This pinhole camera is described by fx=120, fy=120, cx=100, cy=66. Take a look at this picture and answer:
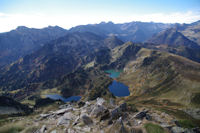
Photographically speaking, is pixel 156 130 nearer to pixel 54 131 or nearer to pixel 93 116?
pixel 93 116

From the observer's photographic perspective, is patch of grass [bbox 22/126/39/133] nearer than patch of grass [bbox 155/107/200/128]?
Yes

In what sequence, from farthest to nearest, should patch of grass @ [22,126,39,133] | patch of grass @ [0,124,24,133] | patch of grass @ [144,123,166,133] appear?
patch of grass @ [0,124,24,133] → patch of grass @ [22,126,39,133] → patch of grass @ [144,123,166,133]

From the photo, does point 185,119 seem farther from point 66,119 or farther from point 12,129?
point 12,129

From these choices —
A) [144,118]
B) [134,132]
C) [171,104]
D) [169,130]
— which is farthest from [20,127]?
[171,104]

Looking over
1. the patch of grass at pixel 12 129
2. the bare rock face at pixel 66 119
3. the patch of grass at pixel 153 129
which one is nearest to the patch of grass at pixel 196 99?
the patch of grass at pixel 153 129

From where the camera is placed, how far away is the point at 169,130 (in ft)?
133

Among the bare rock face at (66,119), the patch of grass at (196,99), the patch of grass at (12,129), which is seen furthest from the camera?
the patch of grass at (196,99)

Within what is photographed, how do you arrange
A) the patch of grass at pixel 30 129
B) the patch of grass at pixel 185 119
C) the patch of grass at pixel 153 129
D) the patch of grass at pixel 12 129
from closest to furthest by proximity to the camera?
the patch of grass at pixel 153 129 → the patch of grass at pixel 30 129 → the patch of grass at pixel 12 129 → the patch of grass at pixel 185 119

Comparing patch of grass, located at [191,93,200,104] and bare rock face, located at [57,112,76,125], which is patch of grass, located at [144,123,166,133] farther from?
patch of grass, located at [191,93,200,104]

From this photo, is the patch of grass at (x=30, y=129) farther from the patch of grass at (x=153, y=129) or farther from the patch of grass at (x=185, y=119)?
the patch of grass at (x=185, y=119)

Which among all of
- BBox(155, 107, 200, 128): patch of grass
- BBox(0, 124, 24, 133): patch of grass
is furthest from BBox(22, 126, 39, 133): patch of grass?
BBox(155, 107, 200, 128): patch of grass

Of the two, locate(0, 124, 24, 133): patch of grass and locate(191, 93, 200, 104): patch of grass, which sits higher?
locate(0, 124, 24, 133): patch of grass

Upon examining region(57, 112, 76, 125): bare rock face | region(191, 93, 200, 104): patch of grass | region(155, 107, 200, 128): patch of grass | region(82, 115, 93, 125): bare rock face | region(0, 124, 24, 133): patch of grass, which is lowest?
region(191, 93, 200, 104): patch of grass

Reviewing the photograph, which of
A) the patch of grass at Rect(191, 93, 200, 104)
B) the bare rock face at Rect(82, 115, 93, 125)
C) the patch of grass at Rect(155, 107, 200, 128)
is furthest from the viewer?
the patch of grass at Rect(191, 93, 200, 104)
